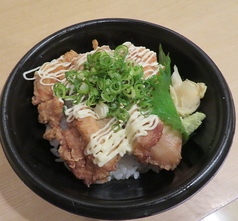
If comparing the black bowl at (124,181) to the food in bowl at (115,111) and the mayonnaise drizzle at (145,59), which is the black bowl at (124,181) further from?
the mayonnaise drizzle at (145,59)

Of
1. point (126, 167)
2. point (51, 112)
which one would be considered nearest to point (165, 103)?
point (126, 167)

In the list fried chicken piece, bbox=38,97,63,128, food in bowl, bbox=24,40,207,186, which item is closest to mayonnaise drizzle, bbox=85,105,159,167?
food in bowl, bbox=24,40,207,186

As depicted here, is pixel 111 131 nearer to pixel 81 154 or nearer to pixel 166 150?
pixel 81 154

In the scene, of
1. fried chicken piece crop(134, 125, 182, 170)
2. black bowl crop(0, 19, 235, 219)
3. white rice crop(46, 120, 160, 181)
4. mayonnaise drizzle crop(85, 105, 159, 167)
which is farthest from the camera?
white rice crop(46, 120, 160, 181)

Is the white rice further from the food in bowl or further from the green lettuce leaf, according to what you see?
the green lettuce leaf

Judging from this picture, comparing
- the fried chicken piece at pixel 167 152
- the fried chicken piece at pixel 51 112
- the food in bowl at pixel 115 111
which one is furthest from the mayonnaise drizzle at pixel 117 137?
the fried chicken piece at pixel 51 112

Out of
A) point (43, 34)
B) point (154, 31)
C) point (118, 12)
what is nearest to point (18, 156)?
point (154, 31)
